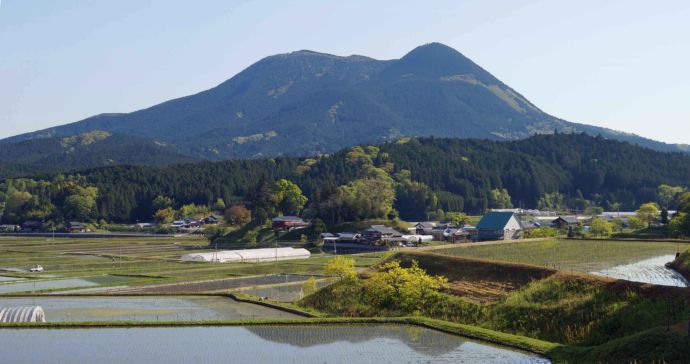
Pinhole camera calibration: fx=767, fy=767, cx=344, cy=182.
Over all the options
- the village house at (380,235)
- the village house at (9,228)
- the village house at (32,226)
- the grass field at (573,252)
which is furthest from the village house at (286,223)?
the village house at (9,228)

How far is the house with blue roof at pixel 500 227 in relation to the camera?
8469 cm

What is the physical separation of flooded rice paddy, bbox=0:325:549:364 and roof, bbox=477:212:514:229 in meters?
53.6

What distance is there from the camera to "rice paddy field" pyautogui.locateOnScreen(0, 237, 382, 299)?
5341cm

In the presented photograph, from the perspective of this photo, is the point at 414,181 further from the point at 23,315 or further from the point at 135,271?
the point at 23,315

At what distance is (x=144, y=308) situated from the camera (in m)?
41.3

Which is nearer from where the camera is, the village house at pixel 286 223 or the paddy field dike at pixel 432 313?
the paddy field dike at pixel 432 313

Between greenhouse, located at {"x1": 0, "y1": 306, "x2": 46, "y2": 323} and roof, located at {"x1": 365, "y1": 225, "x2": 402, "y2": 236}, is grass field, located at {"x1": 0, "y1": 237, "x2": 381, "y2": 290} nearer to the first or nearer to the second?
roof, located at {"x1": 365, "y1": 225, "x2": 402, "y2": 236}

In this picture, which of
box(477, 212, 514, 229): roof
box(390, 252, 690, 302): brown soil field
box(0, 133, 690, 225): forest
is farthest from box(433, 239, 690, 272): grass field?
box(0, 133, 690, 225): forest

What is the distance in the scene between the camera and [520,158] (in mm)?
180125

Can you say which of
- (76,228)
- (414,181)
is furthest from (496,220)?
(76,228)

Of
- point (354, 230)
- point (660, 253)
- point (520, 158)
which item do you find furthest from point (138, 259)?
point (520, 158)

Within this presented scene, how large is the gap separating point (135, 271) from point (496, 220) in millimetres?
41068

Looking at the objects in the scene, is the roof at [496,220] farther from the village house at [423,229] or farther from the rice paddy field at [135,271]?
the village house at [423,229]

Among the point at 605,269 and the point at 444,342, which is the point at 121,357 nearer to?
the point at 444,342
